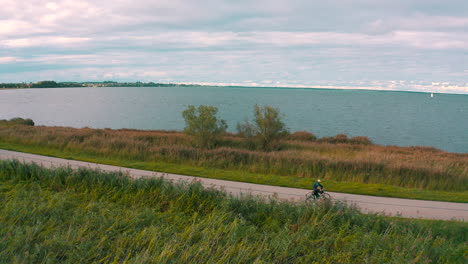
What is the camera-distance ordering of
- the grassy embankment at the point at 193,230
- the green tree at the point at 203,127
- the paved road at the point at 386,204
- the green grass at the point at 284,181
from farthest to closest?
1. the green tree at the point at 203,127
2. the green grass at the point at 284,181
3. the paved road at the point at 386,204
4. the grassy embankment at the point at 193,230

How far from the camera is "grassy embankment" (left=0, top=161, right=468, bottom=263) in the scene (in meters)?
5.87

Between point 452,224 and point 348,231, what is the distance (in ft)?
10.2

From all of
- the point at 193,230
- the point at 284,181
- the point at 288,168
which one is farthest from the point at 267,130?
the point at 193,230

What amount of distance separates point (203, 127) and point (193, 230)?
56.5 ft

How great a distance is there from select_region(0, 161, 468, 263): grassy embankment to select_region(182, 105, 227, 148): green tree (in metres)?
13.6

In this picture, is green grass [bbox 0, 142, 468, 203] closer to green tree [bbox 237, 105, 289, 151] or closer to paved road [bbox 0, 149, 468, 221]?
paved road [bbox 0, 149, 468, 221]

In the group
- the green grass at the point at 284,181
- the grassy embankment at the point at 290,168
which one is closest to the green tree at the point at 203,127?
the grassy embankment at the point at 290,168

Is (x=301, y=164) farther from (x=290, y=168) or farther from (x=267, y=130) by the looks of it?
(x=267, y=130)

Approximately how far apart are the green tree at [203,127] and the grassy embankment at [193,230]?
13.6 metres

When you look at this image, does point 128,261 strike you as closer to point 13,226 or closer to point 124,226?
point 124,226

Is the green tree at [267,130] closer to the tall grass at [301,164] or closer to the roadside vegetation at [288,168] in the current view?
the tall grass at [301,164]

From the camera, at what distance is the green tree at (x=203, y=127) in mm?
23500

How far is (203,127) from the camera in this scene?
931 inches

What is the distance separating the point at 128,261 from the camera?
5531mm
